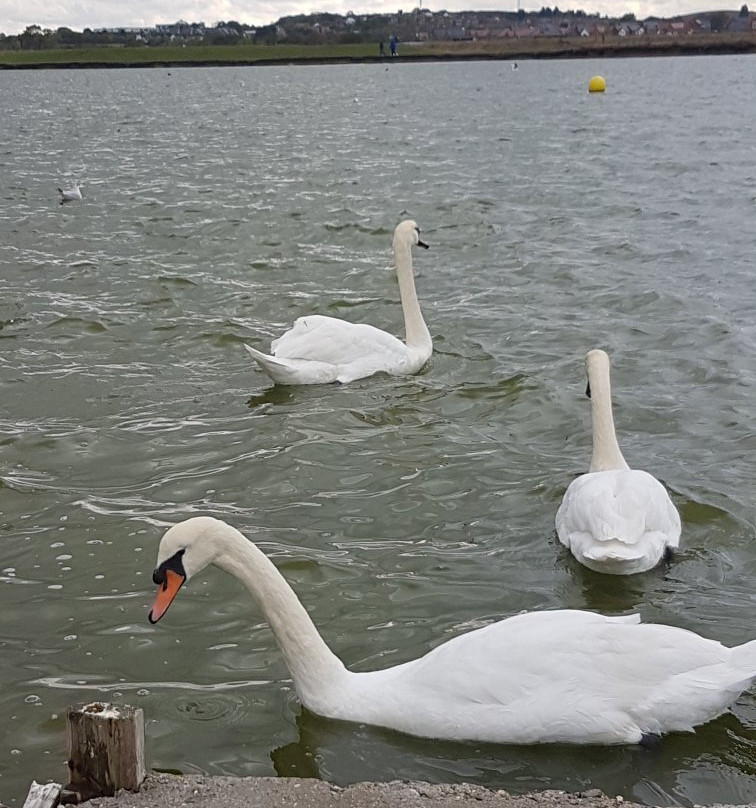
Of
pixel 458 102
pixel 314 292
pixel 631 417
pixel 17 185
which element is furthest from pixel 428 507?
pixel 458 102

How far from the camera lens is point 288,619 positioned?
4.45m

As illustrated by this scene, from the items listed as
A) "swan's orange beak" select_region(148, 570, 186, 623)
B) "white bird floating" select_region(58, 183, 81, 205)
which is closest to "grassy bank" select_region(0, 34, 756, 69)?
"white bird floating" select_region(58, 183, 81, 205)

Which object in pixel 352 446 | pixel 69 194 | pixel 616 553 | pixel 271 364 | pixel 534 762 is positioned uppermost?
pixel 69 194

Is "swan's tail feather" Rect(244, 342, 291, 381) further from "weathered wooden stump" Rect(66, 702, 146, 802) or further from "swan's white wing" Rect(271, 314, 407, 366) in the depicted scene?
"weathered wooden stump" Rect(66, 702, 146, 802)

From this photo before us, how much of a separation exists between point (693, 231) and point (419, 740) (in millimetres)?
12273

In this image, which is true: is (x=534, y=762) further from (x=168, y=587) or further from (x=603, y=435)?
(x=603, y=435)

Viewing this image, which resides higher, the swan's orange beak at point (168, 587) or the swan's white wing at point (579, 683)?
the swan's orange beak at point (168, 587)

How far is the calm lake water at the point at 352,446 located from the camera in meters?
4.51

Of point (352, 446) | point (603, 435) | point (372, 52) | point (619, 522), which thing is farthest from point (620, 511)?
point (372, 52)

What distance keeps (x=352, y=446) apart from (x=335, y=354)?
4.62 ft

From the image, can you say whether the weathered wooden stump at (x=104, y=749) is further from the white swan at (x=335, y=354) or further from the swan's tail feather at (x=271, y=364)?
the white swan at (x=335, y=354)

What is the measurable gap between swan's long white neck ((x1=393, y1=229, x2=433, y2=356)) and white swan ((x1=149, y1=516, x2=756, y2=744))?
5464 mm

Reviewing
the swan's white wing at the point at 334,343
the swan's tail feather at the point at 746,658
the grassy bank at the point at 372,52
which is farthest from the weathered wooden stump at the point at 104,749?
the grassy bank at the point at 372,52

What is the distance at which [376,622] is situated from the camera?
531 cm
